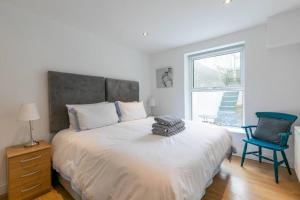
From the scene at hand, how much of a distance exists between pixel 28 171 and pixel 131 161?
141 cm

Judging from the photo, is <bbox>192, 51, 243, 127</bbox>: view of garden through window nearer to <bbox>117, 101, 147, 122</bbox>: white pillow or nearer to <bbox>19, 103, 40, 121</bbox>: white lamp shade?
<bbox>117, 101, 147, 122</bbox>: white pillow

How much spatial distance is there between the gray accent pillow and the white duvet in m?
0.86

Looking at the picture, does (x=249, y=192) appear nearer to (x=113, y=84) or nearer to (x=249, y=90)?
(x=249, y=90)

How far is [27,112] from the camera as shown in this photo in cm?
178

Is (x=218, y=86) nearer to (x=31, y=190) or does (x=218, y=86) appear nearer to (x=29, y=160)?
(x=29, y=160)

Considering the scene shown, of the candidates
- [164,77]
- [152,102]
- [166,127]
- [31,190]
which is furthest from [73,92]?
[164,77]

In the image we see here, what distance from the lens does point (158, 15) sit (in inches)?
85.1

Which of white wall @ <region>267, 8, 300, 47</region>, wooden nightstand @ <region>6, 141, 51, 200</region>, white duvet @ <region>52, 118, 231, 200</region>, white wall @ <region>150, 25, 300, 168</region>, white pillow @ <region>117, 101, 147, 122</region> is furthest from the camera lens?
white pillow @ <region>117, 101, 147, 122</region>

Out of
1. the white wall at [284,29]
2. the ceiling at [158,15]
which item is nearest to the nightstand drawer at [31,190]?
the ceiling at [158,15]

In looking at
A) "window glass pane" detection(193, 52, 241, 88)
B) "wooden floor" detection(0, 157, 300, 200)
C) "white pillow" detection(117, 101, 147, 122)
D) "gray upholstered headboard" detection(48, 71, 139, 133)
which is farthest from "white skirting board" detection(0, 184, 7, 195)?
"window glass pane" detection(193, 52, 241, 88)

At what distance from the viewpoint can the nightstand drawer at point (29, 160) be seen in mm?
1609

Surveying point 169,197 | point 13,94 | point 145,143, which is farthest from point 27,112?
point 169,197

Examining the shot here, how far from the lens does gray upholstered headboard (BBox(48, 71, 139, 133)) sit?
86.4 inches

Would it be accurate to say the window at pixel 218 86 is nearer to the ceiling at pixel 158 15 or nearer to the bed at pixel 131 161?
the ceiling at pixel 158 15
